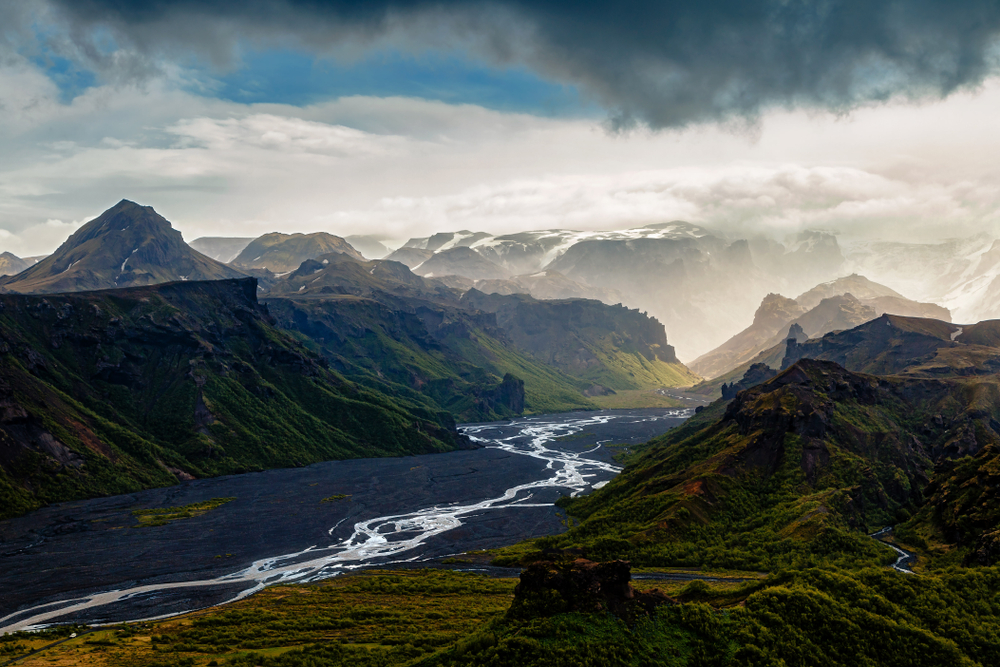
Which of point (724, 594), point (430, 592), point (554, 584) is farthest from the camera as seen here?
point (430, 592)

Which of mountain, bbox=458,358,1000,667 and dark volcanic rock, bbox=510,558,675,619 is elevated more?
dark volcanic rock, bbox=510,558,675,619

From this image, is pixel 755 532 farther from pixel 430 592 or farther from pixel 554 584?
pixel 554 584

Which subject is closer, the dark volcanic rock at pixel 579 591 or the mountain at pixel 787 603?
the mountain at pixel 787 603

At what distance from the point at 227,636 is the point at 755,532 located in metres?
Result: 119

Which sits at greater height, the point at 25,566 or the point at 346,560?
the point at 25,566

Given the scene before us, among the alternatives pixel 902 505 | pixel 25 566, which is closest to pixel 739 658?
pixel 902 505

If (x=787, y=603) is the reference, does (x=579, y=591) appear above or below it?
above

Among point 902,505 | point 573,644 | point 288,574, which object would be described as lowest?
point 902,505

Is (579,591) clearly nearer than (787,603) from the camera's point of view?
Yes

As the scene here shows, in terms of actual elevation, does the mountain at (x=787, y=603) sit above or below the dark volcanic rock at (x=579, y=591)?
below

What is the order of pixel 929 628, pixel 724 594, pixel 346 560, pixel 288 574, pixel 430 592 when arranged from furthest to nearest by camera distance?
pixel 346 560
pixel 288 574
pixel 430 592
pixel 724 594
pixel 929 628

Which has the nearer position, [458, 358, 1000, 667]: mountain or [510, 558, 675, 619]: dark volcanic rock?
[458, 358, 1000, 667]: mountain

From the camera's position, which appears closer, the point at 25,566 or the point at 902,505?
the point at 25,566

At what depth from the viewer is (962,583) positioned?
106m
